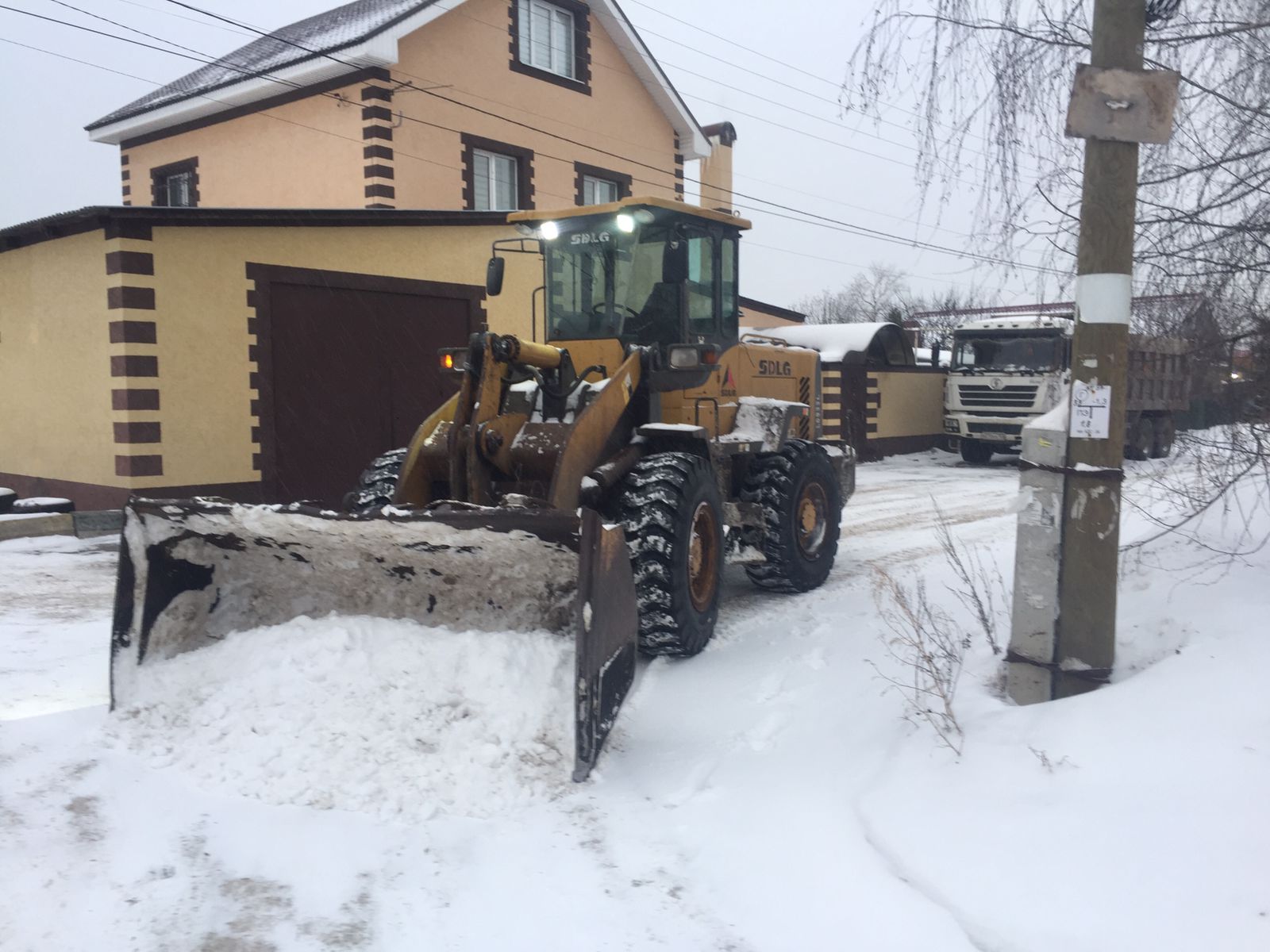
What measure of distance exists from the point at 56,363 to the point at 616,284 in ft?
27.2

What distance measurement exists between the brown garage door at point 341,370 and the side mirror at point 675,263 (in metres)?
5.25

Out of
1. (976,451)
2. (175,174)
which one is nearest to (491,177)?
(175,174)

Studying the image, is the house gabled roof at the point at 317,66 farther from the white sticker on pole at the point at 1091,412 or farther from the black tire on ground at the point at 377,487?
the white sticker on pole at the point at 1091,412

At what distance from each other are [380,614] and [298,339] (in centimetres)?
741

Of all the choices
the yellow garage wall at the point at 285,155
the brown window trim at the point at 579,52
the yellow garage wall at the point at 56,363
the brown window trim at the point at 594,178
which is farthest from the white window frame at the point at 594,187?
the yellow garage wall at the point at 56,363

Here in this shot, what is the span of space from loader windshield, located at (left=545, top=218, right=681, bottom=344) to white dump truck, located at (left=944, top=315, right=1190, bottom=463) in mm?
12901

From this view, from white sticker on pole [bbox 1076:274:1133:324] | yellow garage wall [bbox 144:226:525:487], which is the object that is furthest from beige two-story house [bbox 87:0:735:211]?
white sticker on pole [bbox 1076:274:1133:324]

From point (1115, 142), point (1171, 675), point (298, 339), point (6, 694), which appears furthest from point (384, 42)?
point (1171, 675)

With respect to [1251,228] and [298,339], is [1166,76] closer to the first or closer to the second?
[1251,228]

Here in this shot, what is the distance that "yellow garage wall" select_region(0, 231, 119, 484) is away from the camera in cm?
1069

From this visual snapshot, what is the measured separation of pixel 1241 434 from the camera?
4.85 m

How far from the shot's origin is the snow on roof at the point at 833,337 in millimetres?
20234

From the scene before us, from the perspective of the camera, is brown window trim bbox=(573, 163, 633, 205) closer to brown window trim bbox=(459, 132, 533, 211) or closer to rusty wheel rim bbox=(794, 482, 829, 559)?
brown window trim bbox=(459, 132, 533, 211)

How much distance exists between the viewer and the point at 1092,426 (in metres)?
3.94
